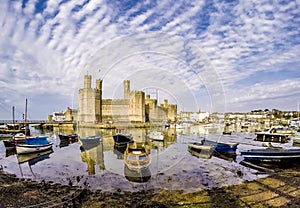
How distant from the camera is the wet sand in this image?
7.61 metres

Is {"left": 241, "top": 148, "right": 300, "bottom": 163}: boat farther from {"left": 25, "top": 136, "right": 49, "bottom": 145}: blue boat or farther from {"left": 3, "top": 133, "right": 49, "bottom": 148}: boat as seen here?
{"left": 3, "top": 133, "right": 49, "bottom": 148}: boat

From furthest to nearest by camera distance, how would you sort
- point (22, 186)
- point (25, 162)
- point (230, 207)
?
point (25, 162) < point (22, 186) < point (230, 207)

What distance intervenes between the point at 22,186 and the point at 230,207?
8999 millimetres

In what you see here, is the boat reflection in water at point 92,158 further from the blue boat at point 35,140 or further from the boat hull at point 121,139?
the blue boat at point 35,140

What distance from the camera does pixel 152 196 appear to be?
846cm

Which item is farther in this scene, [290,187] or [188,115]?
[188,115]

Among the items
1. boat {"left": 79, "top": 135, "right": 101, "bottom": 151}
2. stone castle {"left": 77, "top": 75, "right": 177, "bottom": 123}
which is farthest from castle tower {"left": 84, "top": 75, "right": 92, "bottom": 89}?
boat {"left": 79, "top": 135, "right": 101, "bottom": 151}

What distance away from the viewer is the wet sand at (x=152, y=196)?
25.0 feet

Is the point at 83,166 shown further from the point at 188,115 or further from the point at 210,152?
the point at 188,115

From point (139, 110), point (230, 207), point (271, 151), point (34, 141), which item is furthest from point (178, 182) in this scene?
point (139, 110)

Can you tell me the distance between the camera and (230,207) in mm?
7309

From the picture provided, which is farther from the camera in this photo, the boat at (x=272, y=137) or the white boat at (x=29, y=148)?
the boat at (x=272, y=137)

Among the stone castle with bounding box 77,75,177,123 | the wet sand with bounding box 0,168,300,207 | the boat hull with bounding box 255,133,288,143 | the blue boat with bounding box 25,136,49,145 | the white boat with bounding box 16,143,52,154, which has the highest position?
the stone castle with bounding box 77,75,177,123

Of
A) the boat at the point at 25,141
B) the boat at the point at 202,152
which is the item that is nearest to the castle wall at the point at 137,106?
the boat at the point at 25,141
